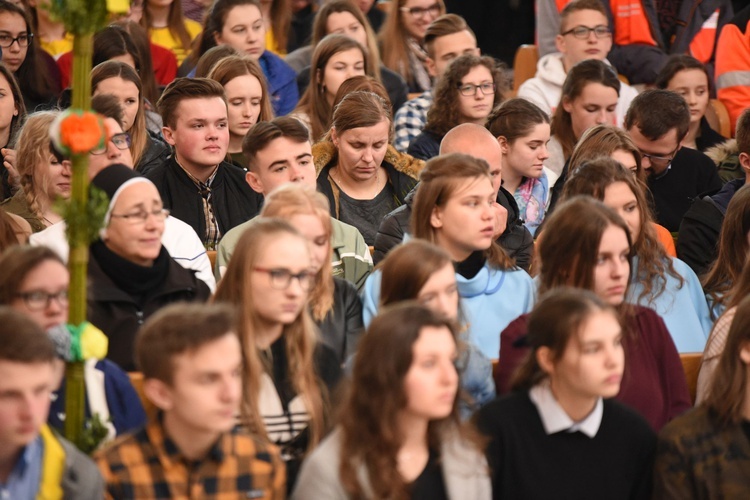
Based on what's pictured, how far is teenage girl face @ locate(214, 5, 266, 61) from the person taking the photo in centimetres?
598

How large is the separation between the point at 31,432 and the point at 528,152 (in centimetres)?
315

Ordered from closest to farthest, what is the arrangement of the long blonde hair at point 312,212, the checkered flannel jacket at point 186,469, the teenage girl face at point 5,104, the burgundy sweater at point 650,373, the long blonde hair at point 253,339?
the checkered flannel jacket at point 186,469, the long blonde hair at point 253,339, the burgundy sweater at point 650,373, the long blonde hair at point 312,212, the teenage girl face at point 5,104

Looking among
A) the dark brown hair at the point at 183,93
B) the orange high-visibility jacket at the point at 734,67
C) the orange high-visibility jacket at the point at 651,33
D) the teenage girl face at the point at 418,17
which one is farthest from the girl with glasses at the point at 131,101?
the orange high-visibility jacket at the point at 734,67

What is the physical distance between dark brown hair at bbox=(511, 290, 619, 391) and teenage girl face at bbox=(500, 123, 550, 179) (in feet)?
7.26

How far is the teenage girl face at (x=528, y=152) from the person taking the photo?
5070 mm

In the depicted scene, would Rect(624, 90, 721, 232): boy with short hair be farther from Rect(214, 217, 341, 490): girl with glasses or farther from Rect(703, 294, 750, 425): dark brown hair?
Rect(214, 217, 341, 490): girl with glasses

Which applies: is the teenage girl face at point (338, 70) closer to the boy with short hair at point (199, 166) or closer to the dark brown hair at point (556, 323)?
the boy with short hair at point (199, 166)

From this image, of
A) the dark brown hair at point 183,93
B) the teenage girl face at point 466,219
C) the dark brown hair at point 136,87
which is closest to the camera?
the teenage girl face at point 466,219

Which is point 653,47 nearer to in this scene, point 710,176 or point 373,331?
point 710,176

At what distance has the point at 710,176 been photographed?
5406mm

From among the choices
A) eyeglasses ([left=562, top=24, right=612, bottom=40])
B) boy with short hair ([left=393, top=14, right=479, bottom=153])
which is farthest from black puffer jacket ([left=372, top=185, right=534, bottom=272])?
eyeglasses ([left=562, top=24, right=612, bottom=40])

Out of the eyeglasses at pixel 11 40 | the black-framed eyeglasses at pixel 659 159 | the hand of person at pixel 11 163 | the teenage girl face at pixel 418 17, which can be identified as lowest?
the black-framed eyeglasses at pixel 659 159

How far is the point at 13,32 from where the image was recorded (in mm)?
5504

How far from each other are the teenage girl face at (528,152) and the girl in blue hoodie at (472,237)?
54.6 inches
